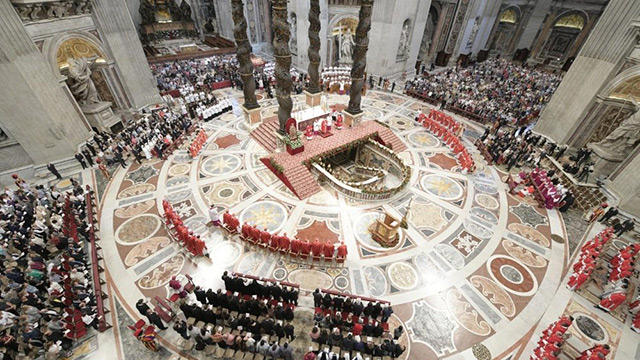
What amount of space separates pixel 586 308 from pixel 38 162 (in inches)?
1066

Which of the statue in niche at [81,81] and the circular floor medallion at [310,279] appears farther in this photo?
the statue in niche at [81,81]

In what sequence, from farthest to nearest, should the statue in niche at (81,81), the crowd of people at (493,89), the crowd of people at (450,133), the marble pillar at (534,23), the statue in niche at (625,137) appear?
the marble pillar at (534,23)
the crowd of people at (493,89)
the crowd of people at (450,133)
the statue in niche at (81,81)
the statue in niche at (625,137)

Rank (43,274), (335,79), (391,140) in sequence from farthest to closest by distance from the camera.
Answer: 1. (335,79)
2. (391,140)
3. (43,274)

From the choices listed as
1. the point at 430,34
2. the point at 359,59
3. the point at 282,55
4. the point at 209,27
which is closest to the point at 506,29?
the point at 430,34

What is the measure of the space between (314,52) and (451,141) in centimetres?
1155

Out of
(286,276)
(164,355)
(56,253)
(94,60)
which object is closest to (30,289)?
(56,253)

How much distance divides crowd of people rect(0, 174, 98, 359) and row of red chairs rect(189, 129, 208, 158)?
19.1ft

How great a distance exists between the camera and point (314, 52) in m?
18.6

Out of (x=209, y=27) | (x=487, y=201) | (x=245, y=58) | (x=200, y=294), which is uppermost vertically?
(x=245, y=58)

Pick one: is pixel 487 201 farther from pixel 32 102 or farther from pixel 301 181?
pixel 32 102

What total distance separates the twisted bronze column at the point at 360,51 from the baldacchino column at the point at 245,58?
6.79 m

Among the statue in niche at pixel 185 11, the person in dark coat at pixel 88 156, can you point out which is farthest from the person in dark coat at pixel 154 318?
the statue in niche at pixel 185 11

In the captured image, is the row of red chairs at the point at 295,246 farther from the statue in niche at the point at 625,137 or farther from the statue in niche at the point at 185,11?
the statue in niche at the point at 185,11

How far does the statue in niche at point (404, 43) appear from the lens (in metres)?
27.1
